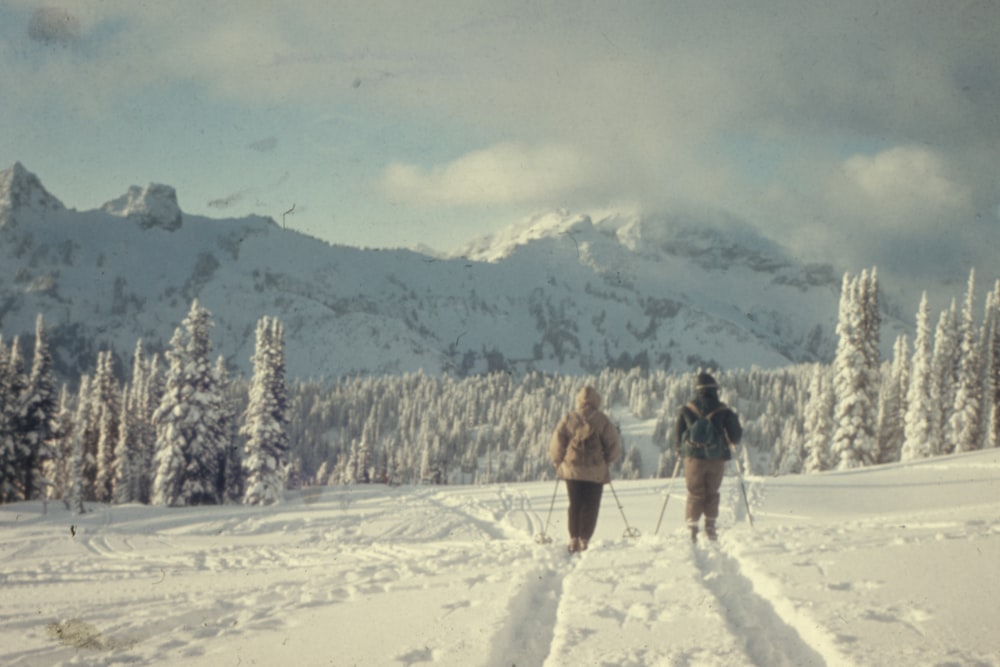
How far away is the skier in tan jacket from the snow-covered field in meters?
0.54

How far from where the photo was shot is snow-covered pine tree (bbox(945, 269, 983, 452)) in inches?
1863

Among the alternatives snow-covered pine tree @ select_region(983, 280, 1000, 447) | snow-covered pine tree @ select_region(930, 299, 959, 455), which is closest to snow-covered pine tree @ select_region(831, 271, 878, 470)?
snow-covered pine tree @ select_region(930, 299, 959, 455)

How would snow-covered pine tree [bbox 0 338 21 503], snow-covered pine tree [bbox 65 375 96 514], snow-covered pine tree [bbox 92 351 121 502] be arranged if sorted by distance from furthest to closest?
snow-covered pine tree [bbox 92 351 121 502] → snow-covered pine tree [bbox 65 375 96 514] → snow-covered pine tree [bbox 0 338 21 503]

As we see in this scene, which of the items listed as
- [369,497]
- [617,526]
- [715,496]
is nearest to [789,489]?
[617,526]

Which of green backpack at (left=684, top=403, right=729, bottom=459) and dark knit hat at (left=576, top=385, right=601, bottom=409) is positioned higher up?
dark knit hat at (left=576, top=385, right=601, bottom=409)

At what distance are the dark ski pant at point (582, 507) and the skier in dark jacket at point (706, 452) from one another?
1772 mm

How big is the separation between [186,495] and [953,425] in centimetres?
5454

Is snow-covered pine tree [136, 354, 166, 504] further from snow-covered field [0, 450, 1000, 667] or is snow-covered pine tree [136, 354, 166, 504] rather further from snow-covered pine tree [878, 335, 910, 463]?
snow-covered pine tree [878, 335, 910, 463]

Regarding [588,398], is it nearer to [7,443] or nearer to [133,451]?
[7,443]

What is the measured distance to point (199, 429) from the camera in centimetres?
3850

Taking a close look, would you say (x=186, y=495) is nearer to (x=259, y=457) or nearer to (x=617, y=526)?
(x=259, y=457)

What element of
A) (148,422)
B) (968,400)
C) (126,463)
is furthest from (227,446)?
(968,400)

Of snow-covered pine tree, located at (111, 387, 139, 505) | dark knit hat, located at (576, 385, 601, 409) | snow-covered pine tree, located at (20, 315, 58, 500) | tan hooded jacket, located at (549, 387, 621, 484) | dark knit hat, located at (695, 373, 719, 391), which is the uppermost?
dark knit hat, located at (695, 373, 719, 391)

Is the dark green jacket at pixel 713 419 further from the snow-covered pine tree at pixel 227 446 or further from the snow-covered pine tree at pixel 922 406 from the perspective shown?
the snow-covered pine tree at pixel 922 406
